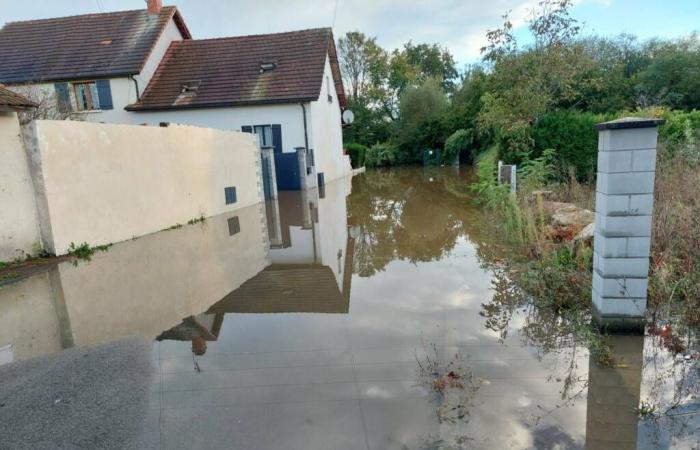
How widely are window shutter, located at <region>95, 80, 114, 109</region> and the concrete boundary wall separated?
384 inches

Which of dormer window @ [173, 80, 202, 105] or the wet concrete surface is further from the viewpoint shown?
dormer window @ [173, 80, 202, 105]

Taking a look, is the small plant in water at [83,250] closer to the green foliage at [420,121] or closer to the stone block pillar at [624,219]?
the stone block pillar at [624,219]

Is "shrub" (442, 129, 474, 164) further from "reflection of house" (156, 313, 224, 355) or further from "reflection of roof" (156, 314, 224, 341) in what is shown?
"reflection of roof" (156, 314, 224, 341)

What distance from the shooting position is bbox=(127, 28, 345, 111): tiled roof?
721 inches

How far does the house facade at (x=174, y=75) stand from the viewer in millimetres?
18297

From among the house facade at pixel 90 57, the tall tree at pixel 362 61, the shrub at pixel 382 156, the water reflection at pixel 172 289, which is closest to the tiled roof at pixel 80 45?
the house facade at pixel 90 57

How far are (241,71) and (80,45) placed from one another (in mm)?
7553

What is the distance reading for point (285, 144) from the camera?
1844 centimetres

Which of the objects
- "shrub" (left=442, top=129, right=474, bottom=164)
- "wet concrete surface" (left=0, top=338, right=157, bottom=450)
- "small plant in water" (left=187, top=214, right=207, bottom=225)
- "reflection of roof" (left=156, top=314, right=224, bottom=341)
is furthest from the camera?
"shrub" (left=442, top=129, right=474, bottom=164)

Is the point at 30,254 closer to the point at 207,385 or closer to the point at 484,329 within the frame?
the point at 207,385

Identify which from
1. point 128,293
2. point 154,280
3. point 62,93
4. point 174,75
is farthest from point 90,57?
point 128,293

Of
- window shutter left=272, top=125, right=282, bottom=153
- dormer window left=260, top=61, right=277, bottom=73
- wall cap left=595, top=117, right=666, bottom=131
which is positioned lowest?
wall cap left=595, top=117, right=666, bottom=131

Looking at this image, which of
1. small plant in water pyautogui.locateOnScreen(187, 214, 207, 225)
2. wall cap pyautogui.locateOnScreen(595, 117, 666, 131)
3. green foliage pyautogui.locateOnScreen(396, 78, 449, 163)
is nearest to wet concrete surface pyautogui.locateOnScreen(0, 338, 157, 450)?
wall cap pyautogui.locateOnScreen(595, 117, 666, 131)

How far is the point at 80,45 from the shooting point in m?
20.1
